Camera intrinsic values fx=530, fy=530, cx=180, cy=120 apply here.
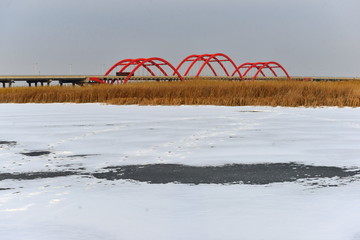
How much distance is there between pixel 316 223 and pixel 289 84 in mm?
22787

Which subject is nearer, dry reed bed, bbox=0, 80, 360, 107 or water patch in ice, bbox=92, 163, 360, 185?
water patch in ice, bbox=92, 163, 360, 185

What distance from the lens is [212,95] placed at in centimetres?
2516

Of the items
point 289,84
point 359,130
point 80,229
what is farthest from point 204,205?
point 289,84

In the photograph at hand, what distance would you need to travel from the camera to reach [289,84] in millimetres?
26469

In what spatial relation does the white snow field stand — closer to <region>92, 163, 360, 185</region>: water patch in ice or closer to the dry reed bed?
→ <region>92, 163, 360, 185</region>: water patch in ice

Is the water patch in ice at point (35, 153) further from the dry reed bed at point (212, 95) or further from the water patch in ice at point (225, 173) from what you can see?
the dry reed bed at point (212, 95)

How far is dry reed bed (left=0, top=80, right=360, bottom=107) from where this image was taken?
882 inches

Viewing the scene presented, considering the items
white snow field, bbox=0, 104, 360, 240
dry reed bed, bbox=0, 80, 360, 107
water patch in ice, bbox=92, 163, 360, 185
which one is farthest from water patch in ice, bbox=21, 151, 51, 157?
dry reed bed, bbox=0, 80, 360, 107

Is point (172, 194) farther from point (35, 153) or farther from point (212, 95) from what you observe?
point (212, 95)

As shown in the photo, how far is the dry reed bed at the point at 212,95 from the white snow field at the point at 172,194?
38.3 feet

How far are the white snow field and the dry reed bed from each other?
11.7 meters

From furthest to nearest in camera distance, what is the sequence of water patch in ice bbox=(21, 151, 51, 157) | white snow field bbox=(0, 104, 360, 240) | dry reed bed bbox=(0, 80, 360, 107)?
dry reed bed bbox=(0, 80, 360, 107), water patch in ice bbox=(21, 151, 51, 157), white snow field bbox=(0, 104, 360, 240)

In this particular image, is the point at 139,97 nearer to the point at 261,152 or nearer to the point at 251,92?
the point at 251,92

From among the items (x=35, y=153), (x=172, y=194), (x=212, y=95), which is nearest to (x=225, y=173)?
(x=172, y=194)
